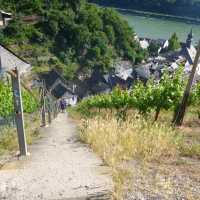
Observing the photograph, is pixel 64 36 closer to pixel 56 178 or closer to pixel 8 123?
pixel 8 123

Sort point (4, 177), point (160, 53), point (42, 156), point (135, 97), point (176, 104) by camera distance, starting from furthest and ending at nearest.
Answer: point (160, 53)
point (135, 97)
point (176, 104)
point (42, 156)
point (4, 177)

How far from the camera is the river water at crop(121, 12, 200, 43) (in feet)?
292

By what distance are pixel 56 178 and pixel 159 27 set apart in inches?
3658

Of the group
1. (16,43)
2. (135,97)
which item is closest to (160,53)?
(16,43)

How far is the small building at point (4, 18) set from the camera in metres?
49.0

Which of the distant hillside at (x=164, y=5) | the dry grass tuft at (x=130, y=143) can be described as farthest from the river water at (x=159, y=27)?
the dry grass tuft at (x=130, y=143)

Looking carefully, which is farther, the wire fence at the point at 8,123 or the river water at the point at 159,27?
the river water at the point at 159,27

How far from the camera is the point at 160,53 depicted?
259ft

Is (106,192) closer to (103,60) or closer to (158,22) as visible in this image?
(103,60)

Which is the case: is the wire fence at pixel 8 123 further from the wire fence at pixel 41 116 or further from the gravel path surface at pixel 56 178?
the gravel path surface at pixel 56 178

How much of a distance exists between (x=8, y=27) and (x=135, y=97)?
108 ft

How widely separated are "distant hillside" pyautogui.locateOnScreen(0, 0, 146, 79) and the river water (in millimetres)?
24262

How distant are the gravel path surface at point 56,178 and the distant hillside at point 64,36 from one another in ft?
138

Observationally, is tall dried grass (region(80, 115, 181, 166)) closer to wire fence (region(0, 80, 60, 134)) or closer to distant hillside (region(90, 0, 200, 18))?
wire fence (region(0, 80, 60, 134))
